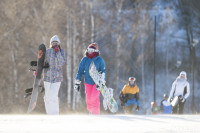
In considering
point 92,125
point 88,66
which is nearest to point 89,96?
point 88,66

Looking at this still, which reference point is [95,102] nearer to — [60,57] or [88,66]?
[88,66]

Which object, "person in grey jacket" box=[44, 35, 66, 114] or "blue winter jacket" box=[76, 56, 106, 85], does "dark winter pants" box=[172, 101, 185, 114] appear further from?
"person in grey jacket" box=[44, 35, 66, 114]

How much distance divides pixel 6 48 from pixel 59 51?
16.5 metres

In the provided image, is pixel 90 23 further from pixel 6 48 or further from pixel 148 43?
pixel 148 43

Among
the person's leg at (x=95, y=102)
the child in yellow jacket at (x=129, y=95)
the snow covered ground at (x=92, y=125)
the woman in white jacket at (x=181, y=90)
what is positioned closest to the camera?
the snow covered ground at (x=92, y=125)

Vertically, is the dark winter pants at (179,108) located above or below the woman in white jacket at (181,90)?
below

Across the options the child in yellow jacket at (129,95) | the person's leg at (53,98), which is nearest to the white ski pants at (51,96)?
the person's leg at (53,98)

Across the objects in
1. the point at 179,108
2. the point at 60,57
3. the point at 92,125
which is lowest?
the point at 179,108

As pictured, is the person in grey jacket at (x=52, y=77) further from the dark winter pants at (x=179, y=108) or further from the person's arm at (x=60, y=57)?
the dark winter pants at (x=179, y=108)

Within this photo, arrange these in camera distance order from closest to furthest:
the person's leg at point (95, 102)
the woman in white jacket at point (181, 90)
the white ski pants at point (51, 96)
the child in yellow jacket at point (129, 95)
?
the white ski pants at point (51, 96) → the person's leg at point (95, 102) → the woman in white jacket at point (181, 90) → the child in yellow jacket at point (129, 95)

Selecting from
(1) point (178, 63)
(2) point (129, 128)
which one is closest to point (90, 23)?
(1) point (178, 63)

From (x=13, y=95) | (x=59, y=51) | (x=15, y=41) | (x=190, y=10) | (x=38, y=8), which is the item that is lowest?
(x=13, y=95)

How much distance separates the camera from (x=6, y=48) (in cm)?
2361

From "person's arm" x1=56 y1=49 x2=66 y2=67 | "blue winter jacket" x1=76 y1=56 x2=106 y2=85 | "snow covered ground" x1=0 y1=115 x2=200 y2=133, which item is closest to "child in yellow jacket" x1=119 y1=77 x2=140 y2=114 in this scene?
"blue winter jacket" x1=76 y1=56 x2=106 y2=85
